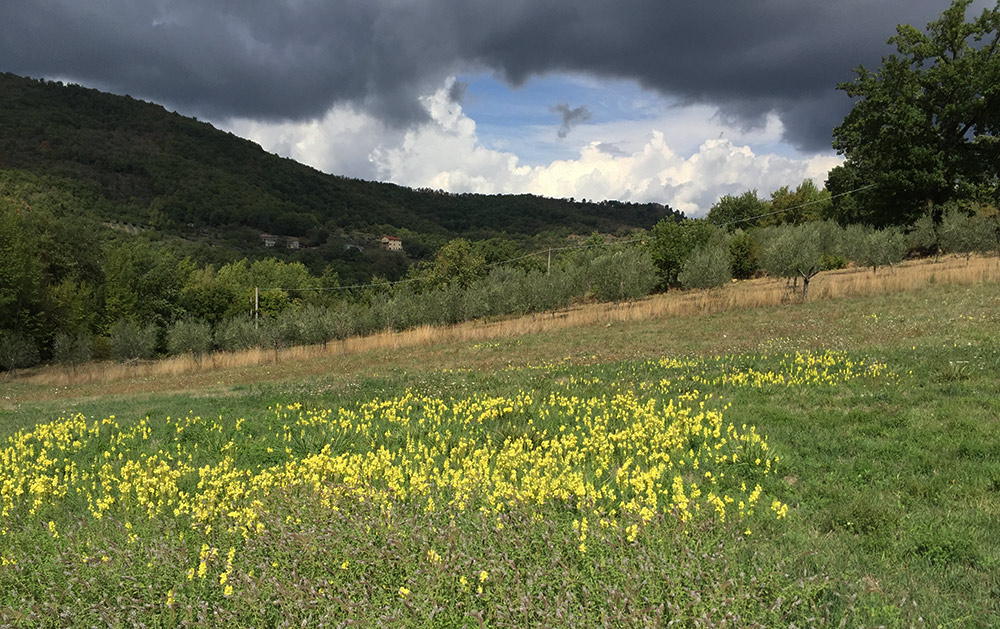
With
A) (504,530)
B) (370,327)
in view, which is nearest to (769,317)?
(504,530)

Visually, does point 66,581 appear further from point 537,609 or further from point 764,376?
point 764,376

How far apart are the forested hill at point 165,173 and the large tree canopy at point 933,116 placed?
322ft

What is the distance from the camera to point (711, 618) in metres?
3.22

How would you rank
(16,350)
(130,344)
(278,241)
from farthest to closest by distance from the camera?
(278,241) → (130,344) → (16,350)

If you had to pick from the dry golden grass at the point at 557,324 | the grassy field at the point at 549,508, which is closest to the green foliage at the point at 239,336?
the dry golden grass at the point at 557,324

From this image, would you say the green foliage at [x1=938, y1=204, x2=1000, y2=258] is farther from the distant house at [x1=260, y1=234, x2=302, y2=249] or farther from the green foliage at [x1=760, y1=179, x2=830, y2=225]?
the distant house at [x1=260, y1=234, x2=302, y2=249]

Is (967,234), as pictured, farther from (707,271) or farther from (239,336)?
(239,336)

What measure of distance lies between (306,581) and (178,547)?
63.5 inches

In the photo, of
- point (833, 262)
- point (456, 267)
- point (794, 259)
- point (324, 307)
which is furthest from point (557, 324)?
point (456, 267)

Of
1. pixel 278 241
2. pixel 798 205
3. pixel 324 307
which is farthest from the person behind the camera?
pixel 278 241

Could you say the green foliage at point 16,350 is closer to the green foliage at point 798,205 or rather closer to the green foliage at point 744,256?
the green foliage at point 744,256

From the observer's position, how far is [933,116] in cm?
4844

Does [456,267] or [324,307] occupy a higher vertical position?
[456,267]

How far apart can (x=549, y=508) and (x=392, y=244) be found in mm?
164034
